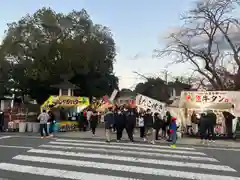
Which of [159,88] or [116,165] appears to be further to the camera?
[159,88]

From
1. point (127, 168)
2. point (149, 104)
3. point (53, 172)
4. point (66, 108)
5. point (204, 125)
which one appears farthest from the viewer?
point (66, 108)

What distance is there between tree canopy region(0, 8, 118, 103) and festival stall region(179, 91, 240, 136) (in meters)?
22.6

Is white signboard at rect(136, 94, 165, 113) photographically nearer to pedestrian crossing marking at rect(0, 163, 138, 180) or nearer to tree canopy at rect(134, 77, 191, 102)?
pedestrian crossing marking at rect(0, 163, 138, 180)

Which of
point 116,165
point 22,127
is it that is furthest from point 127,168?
point 22,127

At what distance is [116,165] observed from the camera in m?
9.91

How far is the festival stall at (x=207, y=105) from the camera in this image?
19.8m

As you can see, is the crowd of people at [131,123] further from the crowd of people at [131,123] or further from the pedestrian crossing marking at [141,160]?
the pedestrian crossing marking at [141,160]

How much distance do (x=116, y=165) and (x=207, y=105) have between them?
11529mm

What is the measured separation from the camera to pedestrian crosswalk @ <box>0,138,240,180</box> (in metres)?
8.55

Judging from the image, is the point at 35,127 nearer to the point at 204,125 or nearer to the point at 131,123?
the point at 131,123

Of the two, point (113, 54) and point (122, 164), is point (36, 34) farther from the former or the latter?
point (122, 164)

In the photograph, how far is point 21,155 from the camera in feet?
38.4

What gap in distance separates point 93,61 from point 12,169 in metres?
34.6

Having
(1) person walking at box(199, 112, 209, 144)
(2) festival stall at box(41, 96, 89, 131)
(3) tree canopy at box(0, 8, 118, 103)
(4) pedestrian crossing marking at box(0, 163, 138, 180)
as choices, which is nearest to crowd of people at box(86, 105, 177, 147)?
(1) person walking at box(199, 112, 209, 144)
